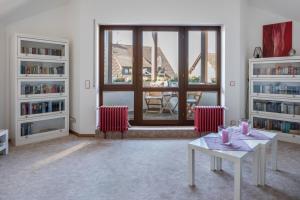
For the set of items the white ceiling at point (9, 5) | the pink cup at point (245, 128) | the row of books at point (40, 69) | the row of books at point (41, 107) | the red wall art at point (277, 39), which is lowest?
the pink cup at point (245, 128)

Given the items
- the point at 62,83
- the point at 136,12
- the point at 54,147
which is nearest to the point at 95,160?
the point at 54,147

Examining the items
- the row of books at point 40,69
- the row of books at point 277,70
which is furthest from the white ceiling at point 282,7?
the row of books at point 40,69

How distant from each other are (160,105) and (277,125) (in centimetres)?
229

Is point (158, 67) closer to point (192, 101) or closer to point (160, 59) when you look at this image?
point (160, 59)

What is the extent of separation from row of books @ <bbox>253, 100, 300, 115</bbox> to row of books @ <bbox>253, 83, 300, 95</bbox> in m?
0.21

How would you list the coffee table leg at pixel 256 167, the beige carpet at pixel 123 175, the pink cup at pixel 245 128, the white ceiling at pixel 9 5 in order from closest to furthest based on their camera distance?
1. the beige carpet at pixel 123 175
2. the coffee table leg at pixel 256 167
3. the pink cup at pixel 245 128
4. the white ceiling at pixel 9 5

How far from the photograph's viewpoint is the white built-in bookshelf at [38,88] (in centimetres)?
446

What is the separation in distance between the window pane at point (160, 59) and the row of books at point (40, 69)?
168 centimetres

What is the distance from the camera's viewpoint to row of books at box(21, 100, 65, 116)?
4.60m

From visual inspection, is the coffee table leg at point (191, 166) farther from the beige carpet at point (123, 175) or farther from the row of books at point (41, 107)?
the row of books at point (41, 107)

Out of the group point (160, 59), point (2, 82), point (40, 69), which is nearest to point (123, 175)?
point (40, 69)

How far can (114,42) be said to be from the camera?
5422 mm

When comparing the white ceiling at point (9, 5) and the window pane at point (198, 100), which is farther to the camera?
the window pane at point (198, 100)

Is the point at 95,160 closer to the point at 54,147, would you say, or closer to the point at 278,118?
the point at 54,147
